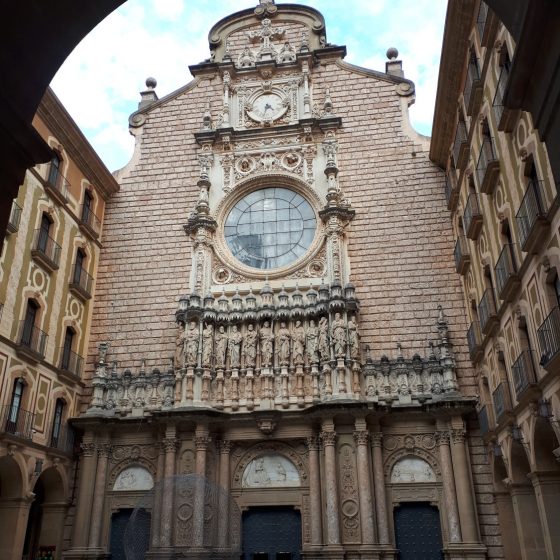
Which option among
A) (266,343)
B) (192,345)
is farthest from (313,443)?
(192,345)

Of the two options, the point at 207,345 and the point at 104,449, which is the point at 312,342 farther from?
the point at 104,449

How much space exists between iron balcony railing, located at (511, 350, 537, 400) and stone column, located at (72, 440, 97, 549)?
1286 cm

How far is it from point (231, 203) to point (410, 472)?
11.4 metres

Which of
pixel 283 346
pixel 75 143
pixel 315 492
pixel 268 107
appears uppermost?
pixel 268 107

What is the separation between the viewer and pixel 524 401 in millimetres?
12633

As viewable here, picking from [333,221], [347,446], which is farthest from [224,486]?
[333,221]

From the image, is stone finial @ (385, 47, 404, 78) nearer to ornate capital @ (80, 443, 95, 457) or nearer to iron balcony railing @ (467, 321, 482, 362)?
iron balcony railing @ (467, 321, 482, 362)

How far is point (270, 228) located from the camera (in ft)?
74.3

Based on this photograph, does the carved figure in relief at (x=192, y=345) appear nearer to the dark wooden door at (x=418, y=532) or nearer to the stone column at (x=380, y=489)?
the stone column at (x=380, y=489)

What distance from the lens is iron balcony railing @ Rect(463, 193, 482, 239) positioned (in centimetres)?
1616

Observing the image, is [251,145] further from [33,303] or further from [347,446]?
[347,446]

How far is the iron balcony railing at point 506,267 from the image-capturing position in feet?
43.4

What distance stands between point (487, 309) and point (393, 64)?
12.6 m

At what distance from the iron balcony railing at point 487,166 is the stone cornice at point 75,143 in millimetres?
12911
